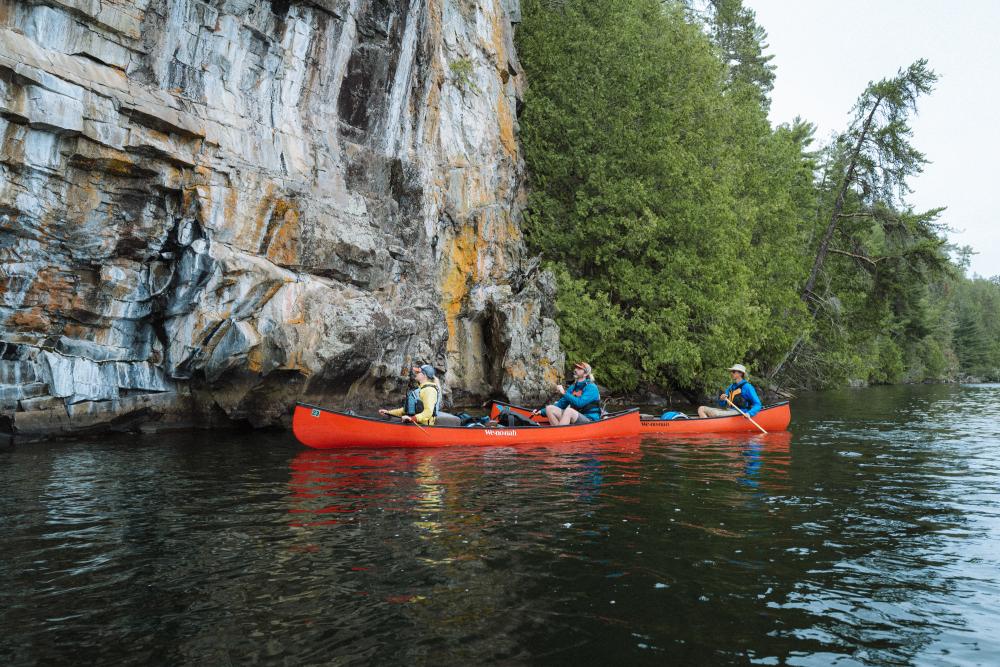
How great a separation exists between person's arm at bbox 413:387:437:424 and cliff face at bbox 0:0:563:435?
3318 mm

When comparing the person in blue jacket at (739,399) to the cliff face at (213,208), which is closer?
the cliff face at (213,208)

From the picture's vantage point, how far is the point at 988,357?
207ft

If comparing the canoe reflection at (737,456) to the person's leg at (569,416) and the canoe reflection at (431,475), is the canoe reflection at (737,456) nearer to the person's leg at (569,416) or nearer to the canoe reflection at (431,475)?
the canoe reflection at (431,475)

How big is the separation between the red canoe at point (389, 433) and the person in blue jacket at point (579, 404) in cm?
70

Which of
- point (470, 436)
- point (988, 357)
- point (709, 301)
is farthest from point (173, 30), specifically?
point (988, 357)

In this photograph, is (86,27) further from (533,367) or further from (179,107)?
(533,367)

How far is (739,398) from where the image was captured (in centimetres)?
1605

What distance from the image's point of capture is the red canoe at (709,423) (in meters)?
15.0

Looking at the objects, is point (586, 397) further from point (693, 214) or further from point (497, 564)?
point (693, 214)

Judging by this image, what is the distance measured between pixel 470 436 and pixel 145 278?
746cm

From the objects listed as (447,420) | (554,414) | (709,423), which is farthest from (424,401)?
(709,423)

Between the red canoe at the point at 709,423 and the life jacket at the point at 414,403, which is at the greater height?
the life jacket at the point at 414,403

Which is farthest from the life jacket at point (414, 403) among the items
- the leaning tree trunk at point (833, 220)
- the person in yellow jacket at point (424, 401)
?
the leaning tree trunk at point (833, 220)

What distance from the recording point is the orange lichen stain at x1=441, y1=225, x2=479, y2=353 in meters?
20.8
